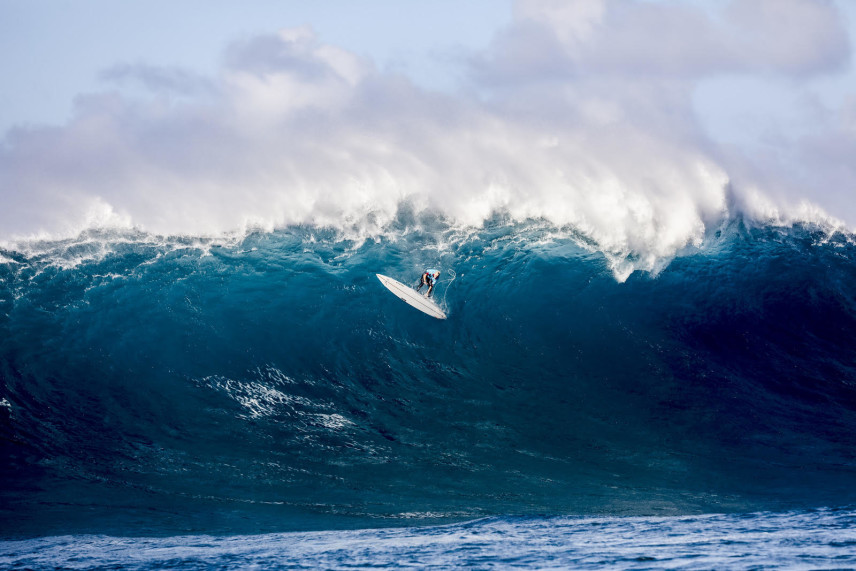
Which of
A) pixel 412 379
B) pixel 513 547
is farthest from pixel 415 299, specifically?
pixel 513 547

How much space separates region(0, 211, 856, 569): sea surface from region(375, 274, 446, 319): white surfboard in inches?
7.7

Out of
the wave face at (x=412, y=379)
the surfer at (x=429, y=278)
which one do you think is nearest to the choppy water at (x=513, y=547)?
the wave face at (x=412, y=379)

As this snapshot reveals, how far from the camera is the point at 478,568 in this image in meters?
6.11

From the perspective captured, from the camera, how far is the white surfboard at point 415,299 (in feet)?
39.8

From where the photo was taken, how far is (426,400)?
1096 centimetres

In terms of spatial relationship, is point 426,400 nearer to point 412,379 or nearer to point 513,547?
point 412,379

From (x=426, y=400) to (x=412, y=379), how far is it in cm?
52

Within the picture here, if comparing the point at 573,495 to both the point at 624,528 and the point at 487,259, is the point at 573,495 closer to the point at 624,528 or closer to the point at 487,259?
the point at 624,528

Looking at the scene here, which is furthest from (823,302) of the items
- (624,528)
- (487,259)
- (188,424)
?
(188,424)

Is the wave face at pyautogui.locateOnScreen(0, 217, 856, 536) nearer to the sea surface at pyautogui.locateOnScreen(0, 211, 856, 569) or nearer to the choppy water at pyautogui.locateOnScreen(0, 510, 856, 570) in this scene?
the sea surface at pyautogui.locateOnScreen(0, 211, 856, 569)

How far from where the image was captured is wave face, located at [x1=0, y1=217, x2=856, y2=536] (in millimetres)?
9109

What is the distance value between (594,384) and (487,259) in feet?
11.8

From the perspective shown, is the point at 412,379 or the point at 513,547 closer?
the point at 513,547

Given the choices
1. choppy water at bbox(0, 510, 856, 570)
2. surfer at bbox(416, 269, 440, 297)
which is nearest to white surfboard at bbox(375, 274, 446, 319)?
surfer at bbox(416, 269, 440, 297)
